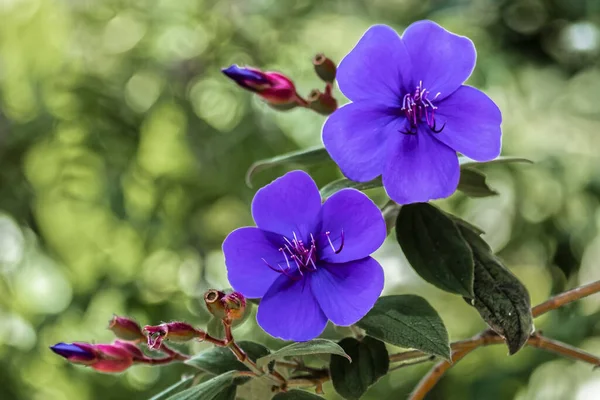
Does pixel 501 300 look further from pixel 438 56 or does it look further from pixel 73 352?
pixel 73 352

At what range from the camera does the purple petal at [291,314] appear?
0.46m

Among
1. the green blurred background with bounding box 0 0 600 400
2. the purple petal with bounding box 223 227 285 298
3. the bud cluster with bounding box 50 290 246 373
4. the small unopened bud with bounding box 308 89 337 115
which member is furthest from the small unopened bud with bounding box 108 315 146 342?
the green blurred background with bounding box 0 0 600 400

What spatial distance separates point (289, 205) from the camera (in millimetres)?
488

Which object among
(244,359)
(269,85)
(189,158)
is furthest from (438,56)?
(189,158)

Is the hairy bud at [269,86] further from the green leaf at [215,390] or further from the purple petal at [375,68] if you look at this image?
the green leaf at [215,390]

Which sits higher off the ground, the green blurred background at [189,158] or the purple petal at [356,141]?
the purple petal at [356,141]

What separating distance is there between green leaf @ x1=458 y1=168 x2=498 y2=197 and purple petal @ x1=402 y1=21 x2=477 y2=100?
0.10 metres

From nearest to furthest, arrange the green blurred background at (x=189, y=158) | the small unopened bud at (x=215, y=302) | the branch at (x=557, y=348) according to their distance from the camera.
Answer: the small unopened bud at (x=215, y=302) < the branch at (x=557, y=348) < the green blurred background at (x=189, y=158)

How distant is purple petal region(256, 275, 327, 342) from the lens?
0.46m

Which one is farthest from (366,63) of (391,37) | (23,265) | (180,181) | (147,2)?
(23,265)

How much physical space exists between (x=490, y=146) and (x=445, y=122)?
4 cm

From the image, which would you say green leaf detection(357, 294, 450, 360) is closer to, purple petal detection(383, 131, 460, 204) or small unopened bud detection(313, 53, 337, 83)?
purple petal detection(383, 131, 460, 204)

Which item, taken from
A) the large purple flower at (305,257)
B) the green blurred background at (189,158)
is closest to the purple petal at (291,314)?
the large purple flower at (305,257)

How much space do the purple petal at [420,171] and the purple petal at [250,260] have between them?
0.09 metres
